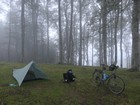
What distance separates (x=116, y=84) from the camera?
30.0 feet

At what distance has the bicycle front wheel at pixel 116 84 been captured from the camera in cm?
900

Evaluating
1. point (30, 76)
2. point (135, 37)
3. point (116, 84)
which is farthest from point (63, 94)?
point (135, 37)

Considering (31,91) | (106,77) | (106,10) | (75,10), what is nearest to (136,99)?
(106,77)

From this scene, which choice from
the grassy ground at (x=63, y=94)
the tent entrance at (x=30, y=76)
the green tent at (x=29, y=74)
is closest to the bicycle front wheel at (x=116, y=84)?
the grassy ground at (x=63, y=94)

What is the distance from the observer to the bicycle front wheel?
9000mm

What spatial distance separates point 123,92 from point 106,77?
1028 millimetres

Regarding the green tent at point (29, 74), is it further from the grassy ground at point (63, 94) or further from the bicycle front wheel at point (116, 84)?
the bicycle front wheel at point (116, 84)

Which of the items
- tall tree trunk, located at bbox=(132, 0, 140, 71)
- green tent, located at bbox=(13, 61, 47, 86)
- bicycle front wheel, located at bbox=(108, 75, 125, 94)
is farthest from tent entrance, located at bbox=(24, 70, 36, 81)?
tall tree trunk, located at bbox=(132, 0, 140, 71)

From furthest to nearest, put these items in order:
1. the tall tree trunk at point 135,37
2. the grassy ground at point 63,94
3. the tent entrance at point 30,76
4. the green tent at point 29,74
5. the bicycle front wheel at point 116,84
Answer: the tall tree trunk at point 135,37
the tent entrance at point 30,76
the green tent at point 29,74
the bicycle front wheel at point 116,84
the grassy ground at point 63,94

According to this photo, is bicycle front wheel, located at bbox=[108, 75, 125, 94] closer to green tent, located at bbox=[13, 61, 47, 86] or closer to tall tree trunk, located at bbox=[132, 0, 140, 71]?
green tent, located at bbox=[13, 61, 47, 86]

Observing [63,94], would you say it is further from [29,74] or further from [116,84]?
[29,74]

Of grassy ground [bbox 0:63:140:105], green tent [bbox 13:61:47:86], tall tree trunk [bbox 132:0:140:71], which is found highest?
tall tree trunk [bbox 132:0:140:71]

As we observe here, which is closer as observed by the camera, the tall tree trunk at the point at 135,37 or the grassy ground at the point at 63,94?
the grassy ground at the point at 63,94

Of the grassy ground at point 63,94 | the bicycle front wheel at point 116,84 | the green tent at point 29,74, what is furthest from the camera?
the green tent at point 29,74
